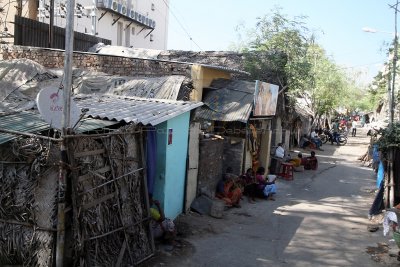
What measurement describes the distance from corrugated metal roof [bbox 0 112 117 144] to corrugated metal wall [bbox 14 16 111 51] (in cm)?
976

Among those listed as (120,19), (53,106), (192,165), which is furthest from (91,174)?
(120,19)

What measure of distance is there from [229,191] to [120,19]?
888 inches

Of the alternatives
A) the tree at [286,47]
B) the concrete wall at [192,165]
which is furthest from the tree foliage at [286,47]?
the concrete wall at [192,165]

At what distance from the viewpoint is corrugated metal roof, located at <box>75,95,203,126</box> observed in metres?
7.50

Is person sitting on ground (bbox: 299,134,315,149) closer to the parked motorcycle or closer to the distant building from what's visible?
the parked motorcycle

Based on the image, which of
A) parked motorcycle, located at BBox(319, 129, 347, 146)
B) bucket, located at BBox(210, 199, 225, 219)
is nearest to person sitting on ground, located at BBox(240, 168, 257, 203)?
bucket, located at BBox(210, 199, 225, 219)

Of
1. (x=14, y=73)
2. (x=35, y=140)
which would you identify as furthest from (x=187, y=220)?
(x=14, y=73)

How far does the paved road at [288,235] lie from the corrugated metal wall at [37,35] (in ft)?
35.0

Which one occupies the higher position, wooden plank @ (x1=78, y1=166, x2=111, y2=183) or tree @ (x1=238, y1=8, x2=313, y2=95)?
tree @ (x1=238, y1=8, x2=313, y2=95)

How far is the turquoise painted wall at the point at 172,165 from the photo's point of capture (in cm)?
859

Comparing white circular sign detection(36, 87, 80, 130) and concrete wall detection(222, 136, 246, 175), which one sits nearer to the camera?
white circular sign detection(36, 87, 80, 130)

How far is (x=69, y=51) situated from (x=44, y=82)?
22.1 ft

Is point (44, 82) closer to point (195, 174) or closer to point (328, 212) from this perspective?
point (195, 174)

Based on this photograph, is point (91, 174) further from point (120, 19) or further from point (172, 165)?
point (120, 19)
